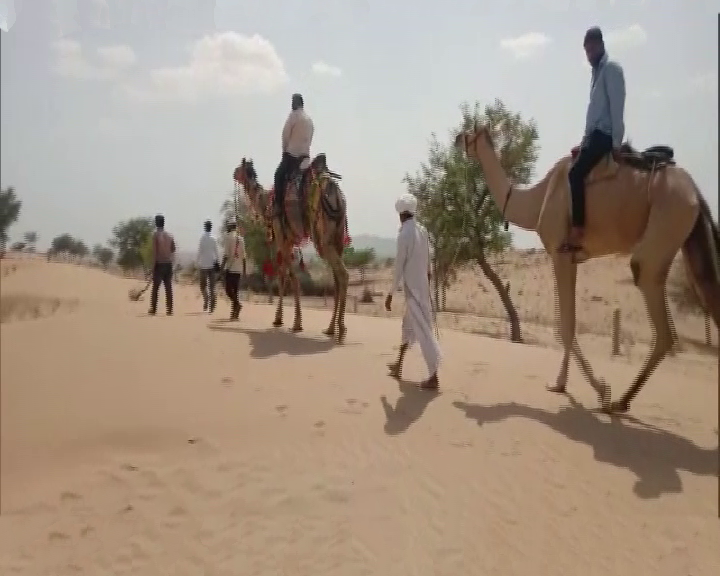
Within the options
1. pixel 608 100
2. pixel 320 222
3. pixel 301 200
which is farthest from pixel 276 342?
pixel 608 100

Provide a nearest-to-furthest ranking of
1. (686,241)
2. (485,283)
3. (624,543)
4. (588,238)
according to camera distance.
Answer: (624,543) → (686,241) → (588,238) → (485,283)

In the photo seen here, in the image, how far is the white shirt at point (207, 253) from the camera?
36.2ft

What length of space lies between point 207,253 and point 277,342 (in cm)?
434

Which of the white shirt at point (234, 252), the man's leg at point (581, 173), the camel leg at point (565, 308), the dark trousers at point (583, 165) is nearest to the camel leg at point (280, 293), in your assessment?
the white shirt at point (234, 252)

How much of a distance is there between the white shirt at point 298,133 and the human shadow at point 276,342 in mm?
2364

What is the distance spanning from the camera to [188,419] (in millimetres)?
4844

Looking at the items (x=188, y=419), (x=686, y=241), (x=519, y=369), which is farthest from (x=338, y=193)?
(x=686, y=241)

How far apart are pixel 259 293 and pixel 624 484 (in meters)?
18.9

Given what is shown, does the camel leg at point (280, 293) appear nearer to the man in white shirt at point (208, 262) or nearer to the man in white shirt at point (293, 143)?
the man in white shirt at point (293, 143)

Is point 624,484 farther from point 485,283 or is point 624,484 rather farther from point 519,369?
point 485,283

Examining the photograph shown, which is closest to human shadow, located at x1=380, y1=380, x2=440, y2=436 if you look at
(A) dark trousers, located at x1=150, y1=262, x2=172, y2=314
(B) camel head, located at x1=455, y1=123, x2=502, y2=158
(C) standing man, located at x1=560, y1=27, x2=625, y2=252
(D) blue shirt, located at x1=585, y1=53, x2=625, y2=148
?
(C) standing man, located at x1=560, y1=27, x2=625, y2=252

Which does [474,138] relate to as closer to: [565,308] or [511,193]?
[511,193]

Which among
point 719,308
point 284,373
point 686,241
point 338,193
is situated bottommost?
point 284,373

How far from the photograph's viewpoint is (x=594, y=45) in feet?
15.1
